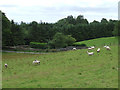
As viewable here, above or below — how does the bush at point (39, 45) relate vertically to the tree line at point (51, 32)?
below

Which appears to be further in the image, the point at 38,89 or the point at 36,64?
the point at 36,64

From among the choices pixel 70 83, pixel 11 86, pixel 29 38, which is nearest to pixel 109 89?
pixel 70 83

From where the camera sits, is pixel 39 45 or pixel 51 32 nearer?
pixel 39 45

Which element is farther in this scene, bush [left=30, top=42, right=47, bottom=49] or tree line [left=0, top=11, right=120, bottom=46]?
tree line [left=0, top=11, right=120, bottom=46]

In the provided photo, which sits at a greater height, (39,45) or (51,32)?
(51,32)

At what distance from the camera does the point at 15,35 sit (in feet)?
269

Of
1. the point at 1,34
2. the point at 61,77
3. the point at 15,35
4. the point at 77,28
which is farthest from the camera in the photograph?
the point at 77,28

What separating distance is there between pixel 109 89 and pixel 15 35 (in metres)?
70.5

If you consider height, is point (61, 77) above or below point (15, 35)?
below

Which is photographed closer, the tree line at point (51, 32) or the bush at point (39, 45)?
the bush at point (39, 45)

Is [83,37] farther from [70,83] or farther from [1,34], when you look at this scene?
[70,83]

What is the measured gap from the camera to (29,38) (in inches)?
3907

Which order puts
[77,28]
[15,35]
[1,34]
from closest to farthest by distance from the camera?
1. [1,34]
2. [15,35]
3. [77,28]

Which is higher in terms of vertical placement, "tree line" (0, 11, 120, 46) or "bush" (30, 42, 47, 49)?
"tree line" (0, 11, 120, 46)
